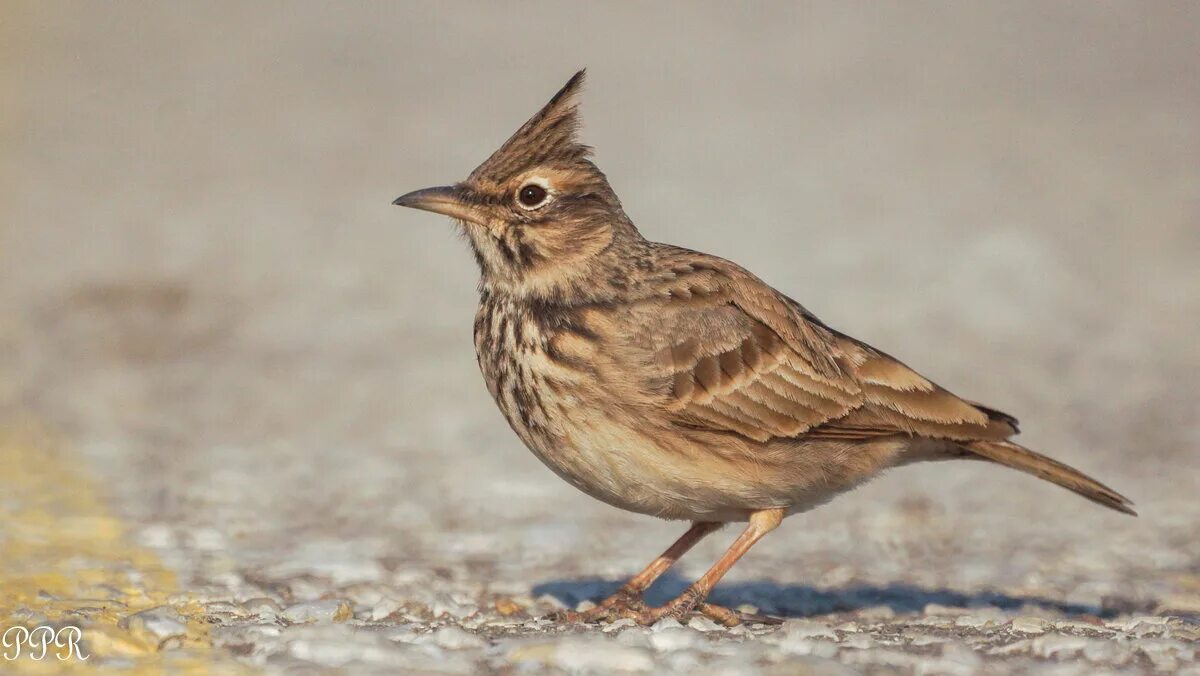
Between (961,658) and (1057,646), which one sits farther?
(1057,646)

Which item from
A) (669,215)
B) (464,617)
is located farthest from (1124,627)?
(669,215)

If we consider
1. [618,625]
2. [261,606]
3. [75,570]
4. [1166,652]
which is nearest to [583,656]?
[618,625]

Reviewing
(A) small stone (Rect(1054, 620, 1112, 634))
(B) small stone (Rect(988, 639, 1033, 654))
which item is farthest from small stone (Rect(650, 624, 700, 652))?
(A) small stone (Rect(1054, 620, 1112, 634))

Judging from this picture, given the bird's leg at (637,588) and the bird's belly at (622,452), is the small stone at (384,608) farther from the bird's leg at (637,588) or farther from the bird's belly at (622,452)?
the bird's belly at (622,452)

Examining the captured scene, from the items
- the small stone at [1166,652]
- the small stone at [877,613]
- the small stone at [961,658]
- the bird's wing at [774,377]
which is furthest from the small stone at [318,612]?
the small stone at [1166,652]

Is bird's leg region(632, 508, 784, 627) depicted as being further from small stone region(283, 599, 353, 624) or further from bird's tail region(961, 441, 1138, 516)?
small stone region(283, 599, 353, 624)

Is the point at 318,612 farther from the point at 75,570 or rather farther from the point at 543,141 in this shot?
the point at 543,141

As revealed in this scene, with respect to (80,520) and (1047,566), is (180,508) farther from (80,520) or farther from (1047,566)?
(1047,566)
